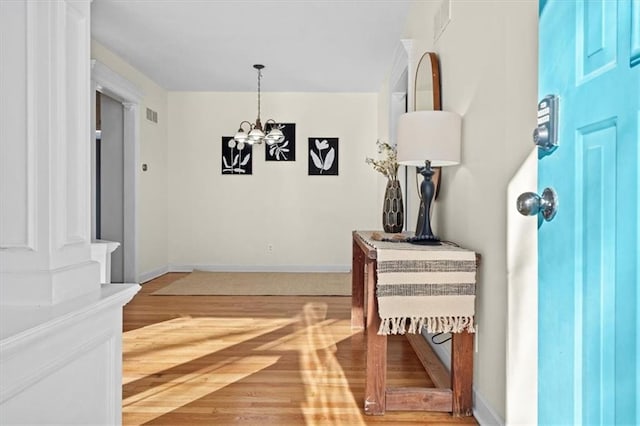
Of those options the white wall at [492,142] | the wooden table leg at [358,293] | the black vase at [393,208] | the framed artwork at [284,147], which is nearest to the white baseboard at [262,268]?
the framed artwork at [284,147]

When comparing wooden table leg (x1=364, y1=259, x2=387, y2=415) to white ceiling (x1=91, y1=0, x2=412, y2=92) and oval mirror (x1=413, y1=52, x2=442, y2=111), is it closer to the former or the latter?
oval mirror (x1=413, y1=52, x2=442, y2=111)

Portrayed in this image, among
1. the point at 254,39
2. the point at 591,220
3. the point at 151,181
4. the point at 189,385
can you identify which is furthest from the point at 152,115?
the point at 591,220

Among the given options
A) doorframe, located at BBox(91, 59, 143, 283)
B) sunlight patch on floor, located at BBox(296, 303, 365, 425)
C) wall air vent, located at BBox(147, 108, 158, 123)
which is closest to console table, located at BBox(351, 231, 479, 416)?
sunlight patch on floor, located at BBox(296, 303, 365, 425)

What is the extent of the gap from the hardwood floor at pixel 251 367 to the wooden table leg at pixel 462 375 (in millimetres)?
50

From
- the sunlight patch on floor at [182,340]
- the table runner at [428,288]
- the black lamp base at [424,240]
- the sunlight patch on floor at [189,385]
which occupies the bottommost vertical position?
the sunlight patch on floor at [182,340]

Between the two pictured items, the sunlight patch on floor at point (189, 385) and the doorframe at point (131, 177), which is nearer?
the sunlight patch on floor at point (189, 385)

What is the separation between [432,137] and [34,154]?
5.66ft

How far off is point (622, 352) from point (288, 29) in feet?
13.7

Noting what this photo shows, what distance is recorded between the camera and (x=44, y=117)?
3.30 feet

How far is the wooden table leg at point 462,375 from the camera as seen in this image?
207 centimetres

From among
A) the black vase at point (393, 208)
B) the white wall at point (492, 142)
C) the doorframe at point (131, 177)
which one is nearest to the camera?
the white wall at point (492, 142)

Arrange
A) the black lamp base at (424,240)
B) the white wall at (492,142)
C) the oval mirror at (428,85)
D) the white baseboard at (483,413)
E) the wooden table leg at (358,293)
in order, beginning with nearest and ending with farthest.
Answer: the white wall at (492,142), the white baseboard at (483,413), the black lamp base at (424,240), the oval mirror at (428,85), the wooden table leg at (358,293)

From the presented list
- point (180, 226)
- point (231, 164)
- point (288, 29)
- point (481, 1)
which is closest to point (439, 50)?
point (481, 1)

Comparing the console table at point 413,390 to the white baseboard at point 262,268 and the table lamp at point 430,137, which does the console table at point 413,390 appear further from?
the white baseboard at point 262,268
